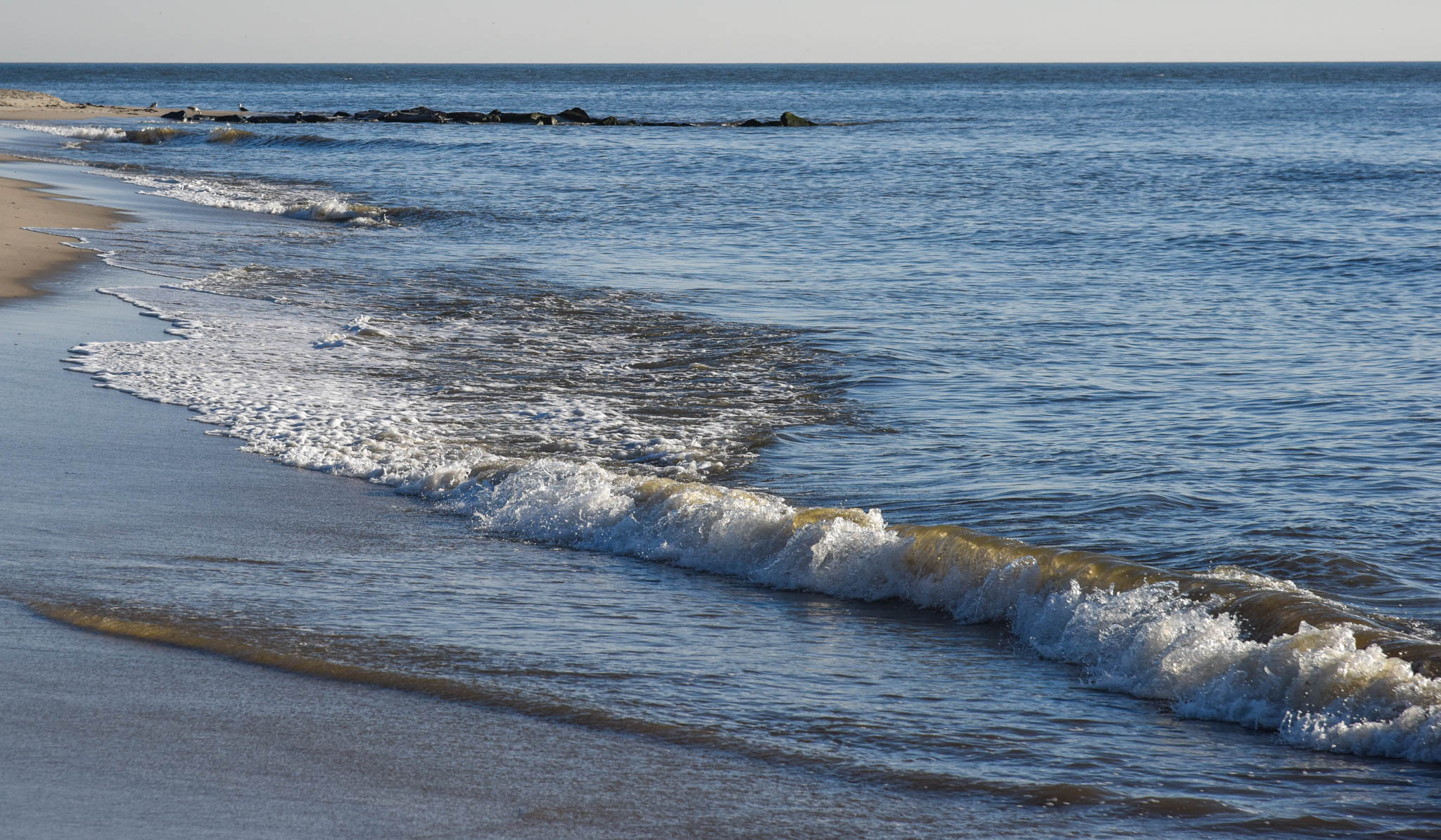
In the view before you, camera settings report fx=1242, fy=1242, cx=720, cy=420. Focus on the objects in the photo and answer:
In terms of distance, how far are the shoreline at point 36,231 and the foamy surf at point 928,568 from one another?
4810 millimetres

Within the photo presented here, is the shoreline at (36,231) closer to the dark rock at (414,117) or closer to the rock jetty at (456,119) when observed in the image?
the rock jetty at (456,119)

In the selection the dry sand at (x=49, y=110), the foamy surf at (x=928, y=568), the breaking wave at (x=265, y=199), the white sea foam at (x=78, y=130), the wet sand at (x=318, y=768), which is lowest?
the wet sand at (x=318, y=768)

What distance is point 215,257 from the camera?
17.2 metres

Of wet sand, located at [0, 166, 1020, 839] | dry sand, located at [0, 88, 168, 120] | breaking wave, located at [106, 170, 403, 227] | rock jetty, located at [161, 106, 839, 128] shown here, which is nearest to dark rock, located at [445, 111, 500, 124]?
rock jetty, located at [161, 106, 839, 128]

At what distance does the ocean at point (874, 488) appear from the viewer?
15.1ft

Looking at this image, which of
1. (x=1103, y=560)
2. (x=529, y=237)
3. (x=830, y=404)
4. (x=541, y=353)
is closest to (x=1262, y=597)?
(x=1103, y=560)

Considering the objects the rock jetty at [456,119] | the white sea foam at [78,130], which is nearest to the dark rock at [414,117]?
the rock jetty at [456,119]

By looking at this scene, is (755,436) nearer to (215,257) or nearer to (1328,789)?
(1328,789)

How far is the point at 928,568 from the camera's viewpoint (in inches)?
244

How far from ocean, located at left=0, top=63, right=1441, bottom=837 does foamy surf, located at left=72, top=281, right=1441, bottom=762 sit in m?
0.02

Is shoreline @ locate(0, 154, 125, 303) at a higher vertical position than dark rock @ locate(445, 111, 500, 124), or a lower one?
lower

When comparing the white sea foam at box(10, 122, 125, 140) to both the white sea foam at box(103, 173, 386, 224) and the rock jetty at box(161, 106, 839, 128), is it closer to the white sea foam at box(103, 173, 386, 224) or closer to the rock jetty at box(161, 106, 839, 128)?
the rock jetty at box(161, 106, 839, 128)

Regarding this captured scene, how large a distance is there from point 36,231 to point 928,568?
15.9m

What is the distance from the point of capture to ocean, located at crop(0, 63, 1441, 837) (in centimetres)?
459
